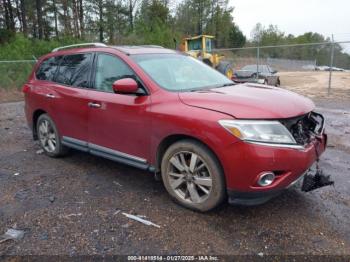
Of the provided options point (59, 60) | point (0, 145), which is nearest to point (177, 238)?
point (59, 60)

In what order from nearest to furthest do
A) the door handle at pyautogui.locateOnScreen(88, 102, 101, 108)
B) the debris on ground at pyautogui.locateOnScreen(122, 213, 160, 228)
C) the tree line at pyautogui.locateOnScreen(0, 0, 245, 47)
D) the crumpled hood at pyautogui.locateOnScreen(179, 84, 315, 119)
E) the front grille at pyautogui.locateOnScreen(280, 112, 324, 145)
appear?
the crumpled hood at pyautogui.locateOnScreen(179, 84, 315, 119) < the front grille at pyautogui.locateOnScreen(280, 112, 324, 145) < the debris on ground at pyautogui.locateOnScreen(122, 213, 160, 228) < the door handle at pyautogui.locateOnScreen(88, 102, 101, 108) < the tree line at pyautogui.locateOnScreen(0, 0, 245, 47)

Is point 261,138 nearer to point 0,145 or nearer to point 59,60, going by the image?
point 59,60

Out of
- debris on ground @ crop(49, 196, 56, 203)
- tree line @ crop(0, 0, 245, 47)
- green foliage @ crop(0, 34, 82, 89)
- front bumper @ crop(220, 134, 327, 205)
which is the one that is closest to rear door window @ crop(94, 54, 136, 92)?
debris on ground @ crop(49, 196, 56, 203)

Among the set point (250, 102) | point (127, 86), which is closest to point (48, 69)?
point (127, 86)

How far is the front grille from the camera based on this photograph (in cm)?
313

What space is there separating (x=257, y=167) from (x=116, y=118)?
1842 millimetres

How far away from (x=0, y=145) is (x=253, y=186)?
5.35 meters

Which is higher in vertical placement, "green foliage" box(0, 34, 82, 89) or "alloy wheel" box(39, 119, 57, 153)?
"green foliage" box(0, 34, 82, 89)

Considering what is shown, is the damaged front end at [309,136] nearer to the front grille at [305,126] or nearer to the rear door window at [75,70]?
the front grille at [305,126]

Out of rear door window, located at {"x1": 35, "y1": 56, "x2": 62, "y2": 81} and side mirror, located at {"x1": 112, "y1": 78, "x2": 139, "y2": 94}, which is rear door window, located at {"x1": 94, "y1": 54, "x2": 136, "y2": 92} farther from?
rear door window, located at {"x1": 35, "y1": 56, "x2": 62, "y2": 81}

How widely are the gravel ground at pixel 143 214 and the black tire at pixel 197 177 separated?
132mm

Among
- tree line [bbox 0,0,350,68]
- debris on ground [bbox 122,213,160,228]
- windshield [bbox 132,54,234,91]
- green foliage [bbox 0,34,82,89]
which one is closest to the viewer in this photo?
debris on ground [bbox 122,213,160,228]

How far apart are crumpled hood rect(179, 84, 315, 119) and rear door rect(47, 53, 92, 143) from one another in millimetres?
1666

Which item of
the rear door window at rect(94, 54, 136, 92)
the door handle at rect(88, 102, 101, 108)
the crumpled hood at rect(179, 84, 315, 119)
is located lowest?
the door handle at rect(88, 102, 101, 108)
